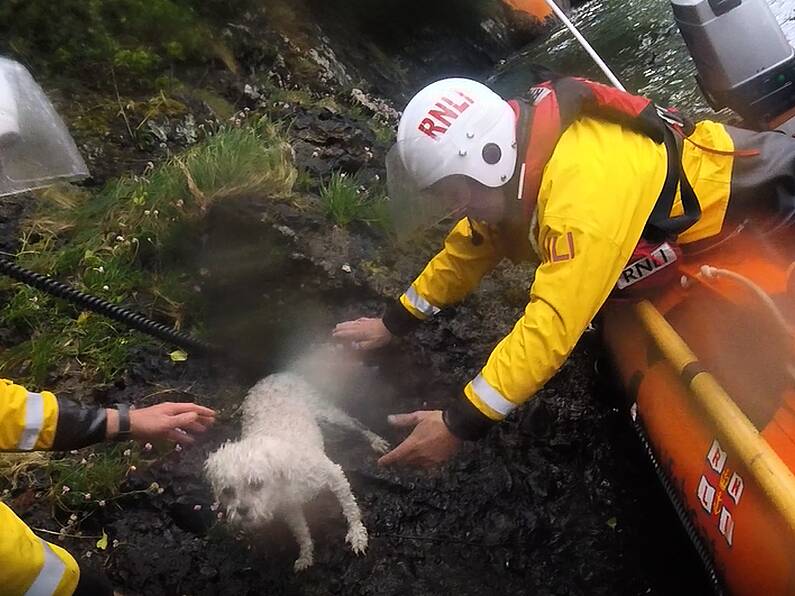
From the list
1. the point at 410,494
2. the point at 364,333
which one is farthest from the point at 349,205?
the point at 410,494

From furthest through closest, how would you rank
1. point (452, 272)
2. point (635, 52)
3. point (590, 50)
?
point (635, 52)
point (590, 50)
point (452, 272)

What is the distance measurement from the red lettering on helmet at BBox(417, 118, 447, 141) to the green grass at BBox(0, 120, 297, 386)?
58.2 inches

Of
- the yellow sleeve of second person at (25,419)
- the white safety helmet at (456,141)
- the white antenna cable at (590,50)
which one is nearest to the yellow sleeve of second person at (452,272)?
the white safety helmet at (456,141)

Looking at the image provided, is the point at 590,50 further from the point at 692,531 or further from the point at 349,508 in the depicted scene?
the point at 349,508

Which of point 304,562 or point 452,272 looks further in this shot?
point 452,272

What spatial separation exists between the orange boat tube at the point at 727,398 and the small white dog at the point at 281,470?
4.38 ft

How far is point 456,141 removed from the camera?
2836 millimetres

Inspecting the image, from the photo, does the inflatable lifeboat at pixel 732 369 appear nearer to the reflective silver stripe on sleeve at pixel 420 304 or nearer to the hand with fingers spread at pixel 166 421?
the reflective silver stripe on sleeve at pixel 420 304

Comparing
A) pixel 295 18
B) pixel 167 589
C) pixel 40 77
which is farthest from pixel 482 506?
pixel 295 18

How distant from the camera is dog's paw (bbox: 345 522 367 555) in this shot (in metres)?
3.24

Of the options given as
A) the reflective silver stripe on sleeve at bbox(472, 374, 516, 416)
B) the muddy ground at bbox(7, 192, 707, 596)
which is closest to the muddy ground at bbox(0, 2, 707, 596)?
the muddy ground at bbox(7, 192, 707, 596)

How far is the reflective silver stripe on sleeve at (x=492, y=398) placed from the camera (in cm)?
282

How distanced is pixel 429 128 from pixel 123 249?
2045 millimetres

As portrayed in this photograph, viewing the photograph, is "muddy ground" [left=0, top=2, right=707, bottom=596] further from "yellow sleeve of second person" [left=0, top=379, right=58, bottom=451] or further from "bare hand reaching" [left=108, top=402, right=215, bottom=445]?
"yellow sleeve of second person" [left=0, top=379, right=58, bottom=451]
